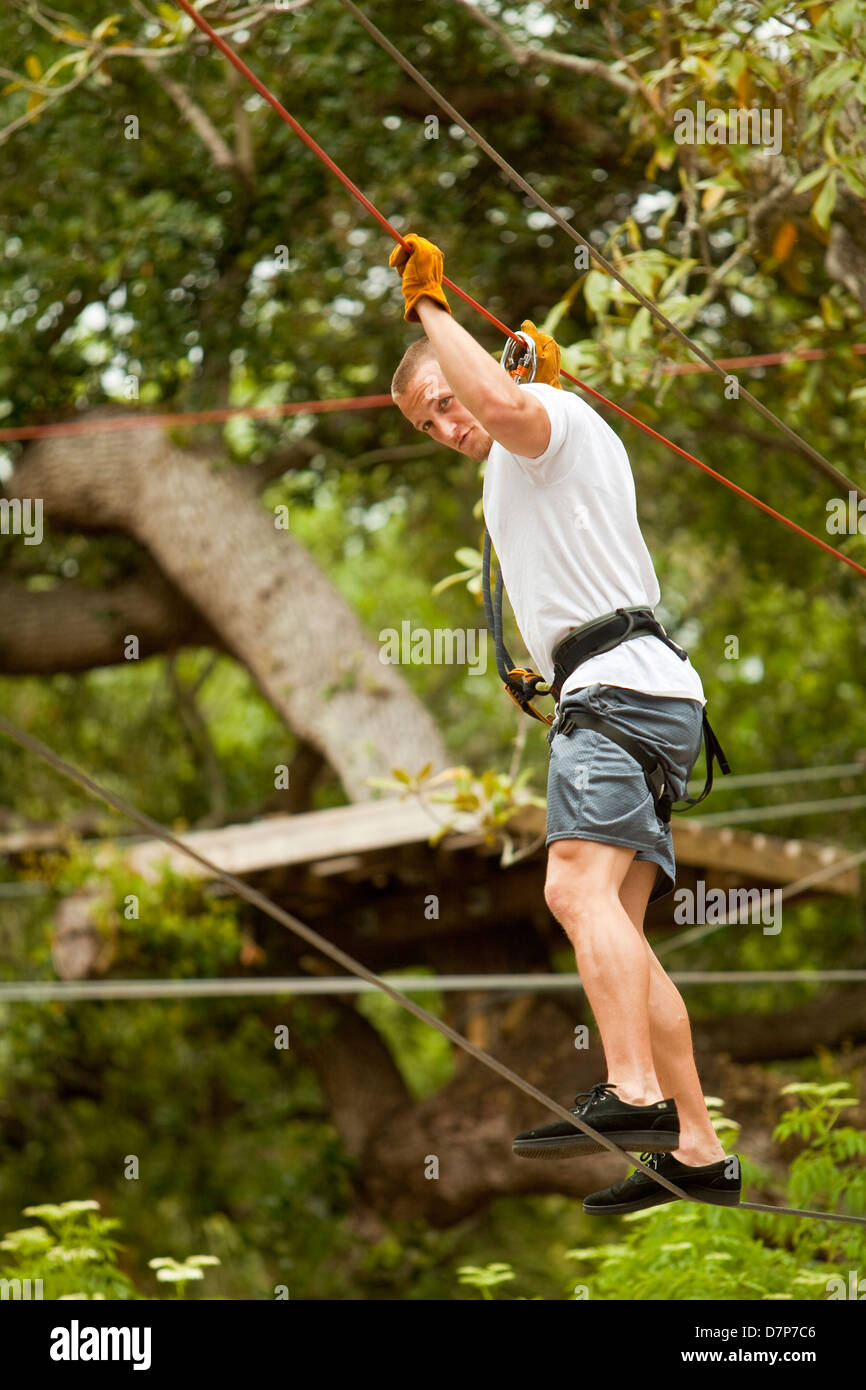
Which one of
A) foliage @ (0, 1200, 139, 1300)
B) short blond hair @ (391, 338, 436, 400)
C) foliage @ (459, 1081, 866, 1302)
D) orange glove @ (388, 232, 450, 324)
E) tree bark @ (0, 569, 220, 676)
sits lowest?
foliage @ (0, 1200, 139, 1300)

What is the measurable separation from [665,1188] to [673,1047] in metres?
0.26

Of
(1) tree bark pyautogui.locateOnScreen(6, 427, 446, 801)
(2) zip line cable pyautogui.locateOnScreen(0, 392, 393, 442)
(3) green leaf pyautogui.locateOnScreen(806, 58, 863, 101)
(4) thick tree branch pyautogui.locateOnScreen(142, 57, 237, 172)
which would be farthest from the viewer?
(2) zip line cable pyautogui.locateOnScreen(0, 392, 393, 442)

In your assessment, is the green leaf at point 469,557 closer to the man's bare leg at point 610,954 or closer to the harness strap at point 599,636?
the harness strap at point 599,636

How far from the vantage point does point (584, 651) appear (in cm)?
275

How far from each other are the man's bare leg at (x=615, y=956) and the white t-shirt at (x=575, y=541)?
0.33 meters

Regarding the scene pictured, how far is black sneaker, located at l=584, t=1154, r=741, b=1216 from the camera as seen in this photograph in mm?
2754

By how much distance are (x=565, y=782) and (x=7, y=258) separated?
749 cm

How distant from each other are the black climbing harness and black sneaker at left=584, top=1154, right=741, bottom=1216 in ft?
2.20

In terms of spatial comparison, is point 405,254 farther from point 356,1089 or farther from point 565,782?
point 356,1089

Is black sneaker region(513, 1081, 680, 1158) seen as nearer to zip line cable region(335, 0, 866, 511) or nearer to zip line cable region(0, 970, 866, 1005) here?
zip line cable region(0, 970, 866, 1005)

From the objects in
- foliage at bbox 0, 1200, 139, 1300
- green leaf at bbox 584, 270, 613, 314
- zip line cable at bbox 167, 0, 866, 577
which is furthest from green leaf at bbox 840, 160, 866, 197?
foliage at bbox 0, 1200, 139, 1300

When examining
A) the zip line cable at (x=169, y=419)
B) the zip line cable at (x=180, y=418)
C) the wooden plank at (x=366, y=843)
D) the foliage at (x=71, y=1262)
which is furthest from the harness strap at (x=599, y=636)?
the zip line cable at (x=169, y=419)
